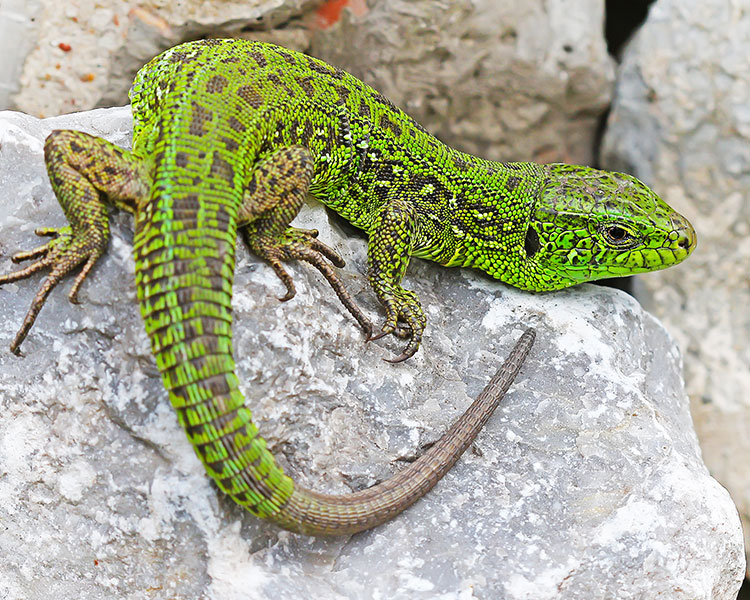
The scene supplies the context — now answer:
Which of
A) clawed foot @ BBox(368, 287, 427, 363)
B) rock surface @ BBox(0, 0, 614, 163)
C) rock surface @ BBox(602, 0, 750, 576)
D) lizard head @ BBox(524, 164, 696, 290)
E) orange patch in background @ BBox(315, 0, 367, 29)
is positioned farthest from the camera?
rock surface @ BBox(602, 0, 750, 576)

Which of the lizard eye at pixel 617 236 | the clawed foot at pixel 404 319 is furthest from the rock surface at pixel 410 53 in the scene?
the clawed foot at pixel 404 319

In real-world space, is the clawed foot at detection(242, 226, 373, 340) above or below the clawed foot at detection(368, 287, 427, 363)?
above

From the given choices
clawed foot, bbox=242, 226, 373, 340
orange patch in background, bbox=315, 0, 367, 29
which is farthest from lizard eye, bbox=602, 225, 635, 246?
orange patch in background, bbox=315, 0, 367, 29

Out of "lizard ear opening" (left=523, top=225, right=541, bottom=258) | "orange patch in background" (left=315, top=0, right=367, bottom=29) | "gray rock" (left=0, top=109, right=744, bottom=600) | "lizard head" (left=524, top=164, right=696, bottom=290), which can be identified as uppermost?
"orange patch in background" (left=315, top=0, right=367, bottom=29)

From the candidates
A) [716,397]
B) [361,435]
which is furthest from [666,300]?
[361,435]

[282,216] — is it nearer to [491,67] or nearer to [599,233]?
[599,233]

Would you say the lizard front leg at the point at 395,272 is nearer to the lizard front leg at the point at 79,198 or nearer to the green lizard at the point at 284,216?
the green lizard at the point at 284,216

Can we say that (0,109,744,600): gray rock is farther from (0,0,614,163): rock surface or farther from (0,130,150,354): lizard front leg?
(0,0,614,163): rock surface
